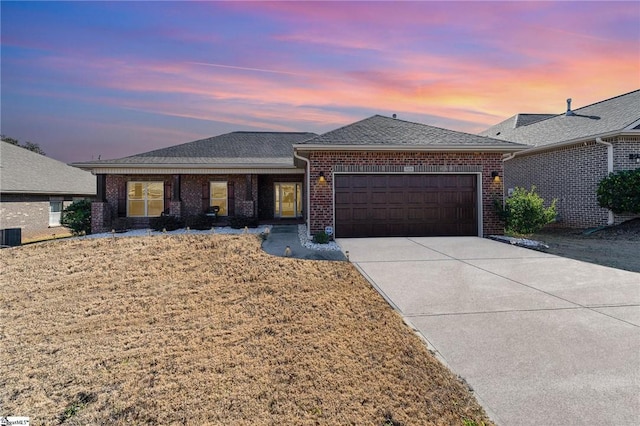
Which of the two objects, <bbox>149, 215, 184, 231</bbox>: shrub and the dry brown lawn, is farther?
<bbox>149, 215, 184, 231</bbox>: shrub

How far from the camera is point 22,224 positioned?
16.0 meters

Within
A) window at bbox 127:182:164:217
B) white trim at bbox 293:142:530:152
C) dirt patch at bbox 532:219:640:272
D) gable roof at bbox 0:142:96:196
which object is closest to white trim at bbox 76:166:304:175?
window at bbox 127:182:164:217

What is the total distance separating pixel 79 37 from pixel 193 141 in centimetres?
797

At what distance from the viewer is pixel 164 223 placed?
13.2 metres

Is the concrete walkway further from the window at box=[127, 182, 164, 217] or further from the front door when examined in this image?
the window at box=[127, 182, 164, 217]

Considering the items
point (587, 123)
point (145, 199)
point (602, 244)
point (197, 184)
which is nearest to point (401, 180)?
point (602, 244)

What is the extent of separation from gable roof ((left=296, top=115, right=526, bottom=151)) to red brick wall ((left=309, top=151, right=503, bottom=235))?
14.6 inches

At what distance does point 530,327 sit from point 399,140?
786 cm

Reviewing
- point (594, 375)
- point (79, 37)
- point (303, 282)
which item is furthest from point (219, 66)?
point (594, 375)

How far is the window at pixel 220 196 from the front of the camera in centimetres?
1508

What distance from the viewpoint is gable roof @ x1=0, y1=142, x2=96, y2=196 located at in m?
15.9

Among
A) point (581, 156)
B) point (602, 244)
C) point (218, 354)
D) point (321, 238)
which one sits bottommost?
point (218, 354)

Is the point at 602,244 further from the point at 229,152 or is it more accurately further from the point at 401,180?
the point at 229,152

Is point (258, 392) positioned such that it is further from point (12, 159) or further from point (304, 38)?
point (12, 159)
